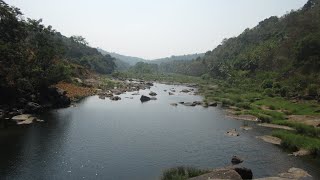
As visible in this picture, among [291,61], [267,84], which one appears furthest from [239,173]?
[291,61]

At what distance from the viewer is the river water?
38.0 m

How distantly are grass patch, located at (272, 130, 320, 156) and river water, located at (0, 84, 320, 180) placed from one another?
159cm

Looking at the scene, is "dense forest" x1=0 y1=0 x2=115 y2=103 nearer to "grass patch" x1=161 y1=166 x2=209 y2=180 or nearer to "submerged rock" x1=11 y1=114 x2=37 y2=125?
"submerged rock" x1=11 y1=114 x2=37 y2=125

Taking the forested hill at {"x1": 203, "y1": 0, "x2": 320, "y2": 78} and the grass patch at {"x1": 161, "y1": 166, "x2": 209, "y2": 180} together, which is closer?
the grass patch at {"x1": 161, "y1": 166, "x2": 209, "y2": 180}

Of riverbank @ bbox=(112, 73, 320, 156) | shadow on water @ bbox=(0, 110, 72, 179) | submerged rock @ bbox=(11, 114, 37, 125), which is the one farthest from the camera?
submerged rock @ bbox=(11, 114, 37, 125)

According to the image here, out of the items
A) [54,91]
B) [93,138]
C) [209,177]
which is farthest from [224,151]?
[54,91]

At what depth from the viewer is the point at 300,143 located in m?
47.2

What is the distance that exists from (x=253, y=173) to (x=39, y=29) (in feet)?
249

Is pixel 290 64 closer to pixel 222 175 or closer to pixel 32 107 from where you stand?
pixel 32 107

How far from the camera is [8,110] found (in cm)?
6588

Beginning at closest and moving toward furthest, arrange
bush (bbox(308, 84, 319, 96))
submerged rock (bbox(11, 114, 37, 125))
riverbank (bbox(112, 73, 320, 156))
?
1. riverbank (bbox(112, 73, 320, 156))
2. submerged rock (bbox(11, 114, 37, 125))
3. bush (bbox(308, 84, 319, 96))

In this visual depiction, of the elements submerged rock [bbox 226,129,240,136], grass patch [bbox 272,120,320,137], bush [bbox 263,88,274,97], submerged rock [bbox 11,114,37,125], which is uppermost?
bush [bbox 263,88,274,97]

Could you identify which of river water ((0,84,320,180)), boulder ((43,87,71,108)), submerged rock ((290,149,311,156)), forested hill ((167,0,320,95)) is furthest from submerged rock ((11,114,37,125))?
forested hill ((167,0,320,95))

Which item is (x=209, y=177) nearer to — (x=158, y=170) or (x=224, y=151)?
(x=158, y=170)
